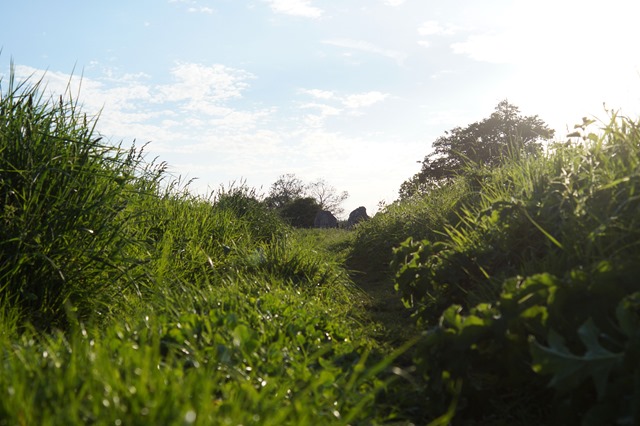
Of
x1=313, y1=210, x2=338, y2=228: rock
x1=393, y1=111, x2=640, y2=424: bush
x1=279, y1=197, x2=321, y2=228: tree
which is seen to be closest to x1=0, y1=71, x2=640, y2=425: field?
x1=393, y1=111, x2=640, y2=424: bush

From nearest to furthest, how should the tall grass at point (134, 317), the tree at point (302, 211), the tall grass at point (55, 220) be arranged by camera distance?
the tall grass at point (134, 317) → the tall grass at point (55, 220) → the tree at point (302, 211)

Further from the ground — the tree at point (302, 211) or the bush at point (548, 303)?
the tree at point (302, 211)

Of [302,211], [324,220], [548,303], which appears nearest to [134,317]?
[548,303]

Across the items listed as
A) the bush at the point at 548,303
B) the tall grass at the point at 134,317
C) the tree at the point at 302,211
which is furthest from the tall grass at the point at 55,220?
the tree at the point at 302,211

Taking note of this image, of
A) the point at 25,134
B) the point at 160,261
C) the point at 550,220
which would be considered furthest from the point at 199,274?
the point at 550,220

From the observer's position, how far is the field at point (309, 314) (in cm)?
186

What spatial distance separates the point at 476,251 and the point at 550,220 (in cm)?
56

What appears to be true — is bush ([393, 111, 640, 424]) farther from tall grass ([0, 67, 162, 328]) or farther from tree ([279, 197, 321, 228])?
tree ([279, 197, 321, 228])

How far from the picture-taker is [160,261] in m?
4.44

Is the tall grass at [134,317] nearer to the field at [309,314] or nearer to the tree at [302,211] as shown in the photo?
the field at [309,314]

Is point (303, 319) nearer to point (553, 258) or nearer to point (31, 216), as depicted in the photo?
point (553, 258)

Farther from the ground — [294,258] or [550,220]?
[550,220]

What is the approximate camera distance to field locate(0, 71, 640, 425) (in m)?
1.86

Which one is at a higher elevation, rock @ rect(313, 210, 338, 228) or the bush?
rock @ rect(313, 210, 338, 228)
